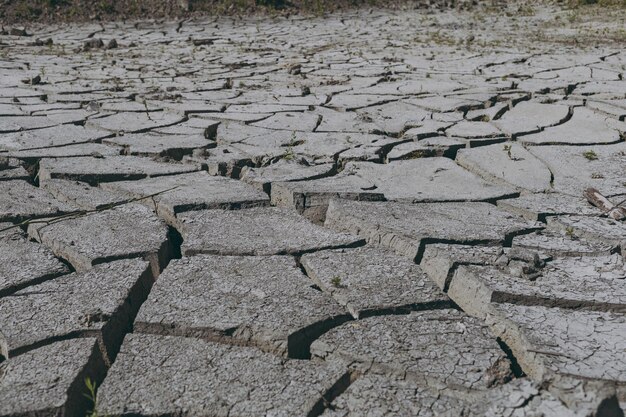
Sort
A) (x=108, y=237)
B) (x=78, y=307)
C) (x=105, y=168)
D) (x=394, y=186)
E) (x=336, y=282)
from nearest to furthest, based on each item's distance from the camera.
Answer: (x=78, y=307) → (x=336, y=282) → (x=108, y=237) → (x=394, y=186) → (x=105, y=168)

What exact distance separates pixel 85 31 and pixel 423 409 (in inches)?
316

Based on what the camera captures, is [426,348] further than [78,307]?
No

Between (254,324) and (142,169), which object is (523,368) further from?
(142,169)

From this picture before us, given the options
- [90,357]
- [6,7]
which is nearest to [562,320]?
Result: [90,357]

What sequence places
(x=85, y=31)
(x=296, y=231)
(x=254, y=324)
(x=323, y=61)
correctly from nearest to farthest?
(x=254, y=324), (x=296, y=231), (x=323, y=61), (x=85, y=31)

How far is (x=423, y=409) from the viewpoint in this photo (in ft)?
4.44

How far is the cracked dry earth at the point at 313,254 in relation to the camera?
1.43 meters

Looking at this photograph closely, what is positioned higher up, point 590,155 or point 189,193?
point 189,193

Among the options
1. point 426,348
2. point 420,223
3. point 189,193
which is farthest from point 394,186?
point 426,348

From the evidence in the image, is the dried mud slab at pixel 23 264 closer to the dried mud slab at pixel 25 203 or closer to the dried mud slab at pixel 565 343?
the dried mud slab at pixel 25 203

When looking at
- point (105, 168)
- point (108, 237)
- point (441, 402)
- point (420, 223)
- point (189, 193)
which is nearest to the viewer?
point (441, 402)

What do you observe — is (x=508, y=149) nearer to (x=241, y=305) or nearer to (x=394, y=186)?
(x=394, y=186)

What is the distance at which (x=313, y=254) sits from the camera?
2021mm

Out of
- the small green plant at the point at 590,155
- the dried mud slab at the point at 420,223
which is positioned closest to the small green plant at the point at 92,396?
the dried mud slab at the point at 420,223
